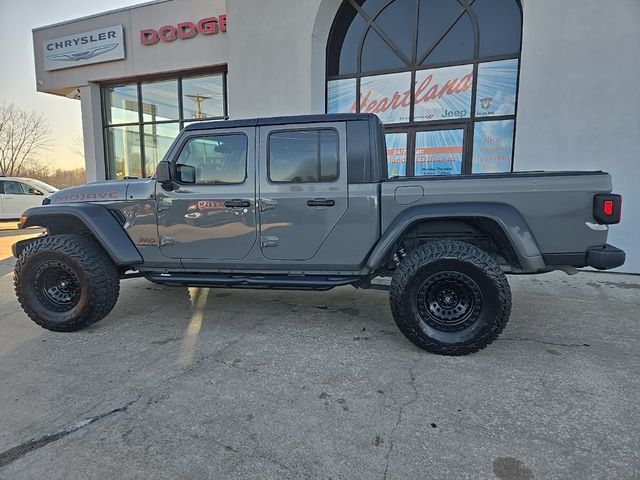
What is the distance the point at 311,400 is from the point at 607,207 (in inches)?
105

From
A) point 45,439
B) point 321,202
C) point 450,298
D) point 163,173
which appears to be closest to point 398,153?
point 321,202

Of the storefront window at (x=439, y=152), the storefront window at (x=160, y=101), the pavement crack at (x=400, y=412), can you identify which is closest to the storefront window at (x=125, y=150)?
the storefront window at (x=160, y=101)

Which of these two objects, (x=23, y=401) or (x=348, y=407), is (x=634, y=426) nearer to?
(x=348, y=407)

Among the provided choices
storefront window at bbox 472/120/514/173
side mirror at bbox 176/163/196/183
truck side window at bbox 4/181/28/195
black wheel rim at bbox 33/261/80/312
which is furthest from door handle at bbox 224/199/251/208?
truck side window at bbox 4/181/28/195

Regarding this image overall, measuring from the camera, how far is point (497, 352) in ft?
10.7

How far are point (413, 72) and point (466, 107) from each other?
1287 millimetres

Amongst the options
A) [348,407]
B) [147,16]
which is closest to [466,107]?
[348,407]

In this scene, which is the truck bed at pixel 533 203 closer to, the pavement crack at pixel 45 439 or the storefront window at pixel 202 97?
the pavement crack at pixel 45 439

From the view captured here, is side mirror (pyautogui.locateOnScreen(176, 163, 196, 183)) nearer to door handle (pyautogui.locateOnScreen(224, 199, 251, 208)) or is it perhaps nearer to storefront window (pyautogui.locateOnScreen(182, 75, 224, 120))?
door handle (pyautogui.locateOnScreen(224, 199, 251, 208))

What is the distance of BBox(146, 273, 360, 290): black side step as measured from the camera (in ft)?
11.5

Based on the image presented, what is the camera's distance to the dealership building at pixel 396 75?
5977 mm

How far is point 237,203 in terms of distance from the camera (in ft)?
11.7

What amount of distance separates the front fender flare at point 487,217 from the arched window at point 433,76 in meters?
4.45

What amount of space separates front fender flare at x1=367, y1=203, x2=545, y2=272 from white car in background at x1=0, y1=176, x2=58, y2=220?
13.6 meters
